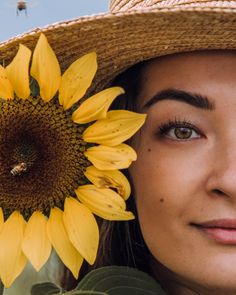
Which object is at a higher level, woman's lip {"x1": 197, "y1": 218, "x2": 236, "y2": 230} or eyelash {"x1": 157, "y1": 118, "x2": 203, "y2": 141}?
eyelash {"x1": 157, "y1": 118, "x2": 203, "y2": 141}

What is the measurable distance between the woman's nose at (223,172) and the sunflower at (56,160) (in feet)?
0.43

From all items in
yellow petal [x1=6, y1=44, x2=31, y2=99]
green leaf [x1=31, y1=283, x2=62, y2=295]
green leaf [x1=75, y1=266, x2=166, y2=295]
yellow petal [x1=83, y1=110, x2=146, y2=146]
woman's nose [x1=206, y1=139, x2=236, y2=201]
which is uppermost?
yellow petal [x1=6, y1=44, x2=31, y2=99]

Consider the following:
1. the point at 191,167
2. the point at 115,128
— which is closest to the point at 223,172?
the point at 191,167

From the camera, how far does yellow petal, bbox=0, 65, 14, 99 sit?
1121mm

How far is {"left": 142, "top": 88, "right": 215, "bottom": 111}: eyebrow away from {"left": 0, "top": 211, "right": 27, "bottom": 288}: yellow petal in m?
0.30

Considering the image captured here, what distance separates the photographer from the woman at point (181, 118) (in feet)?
3.84

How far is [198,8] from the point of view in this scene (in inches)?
43.6

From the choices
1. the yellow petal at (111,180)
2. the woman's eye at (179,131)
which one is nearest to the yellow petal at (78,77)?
the yellow petal at (111,180)

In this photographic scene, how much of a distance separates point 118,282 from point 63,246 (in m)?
0.15

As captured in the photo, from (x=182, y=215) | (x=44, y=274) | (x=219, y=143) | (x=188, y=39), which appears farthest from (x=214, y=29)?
(x=44, y=274)

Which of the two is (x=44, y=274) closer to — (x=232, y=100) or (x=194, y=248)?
(x=194, y=248)

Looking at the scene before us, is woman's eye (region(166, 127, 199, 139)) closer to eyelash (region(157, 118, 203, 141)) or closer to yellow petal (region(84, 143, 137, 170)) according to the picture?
eyelash (region(157, 118, 203, 141))

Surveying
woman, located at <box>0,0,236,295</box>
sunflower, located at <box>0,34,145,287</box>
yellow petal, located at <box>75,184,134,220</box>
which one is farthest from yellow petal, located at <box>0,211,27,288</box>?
woman, located at <box>0,0,236,295</box>

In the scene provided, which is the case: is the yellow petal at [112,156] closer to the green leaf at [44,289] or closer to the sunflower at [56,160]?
the sunflower at [56,160]
